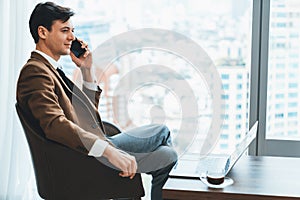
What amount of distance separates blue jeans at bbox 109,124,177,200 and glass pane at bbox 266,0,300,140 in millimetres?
866

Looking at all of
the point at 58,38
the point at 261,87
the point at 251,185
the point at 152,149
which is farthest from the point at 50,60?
the point at 261,87

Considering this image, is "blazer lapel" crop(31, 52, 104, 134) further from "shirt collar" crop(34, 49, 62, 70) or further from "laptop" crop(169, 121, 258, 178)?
"laptop" crop(169, 121, 258, 178)

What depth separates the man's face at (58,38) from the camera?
7.89 feet

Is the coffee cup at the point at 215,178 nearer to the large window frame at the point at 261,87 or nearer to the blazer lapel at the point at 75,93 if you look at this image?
the blazer lapel at the point at 75,93

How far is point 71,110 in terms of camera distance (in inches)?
91.5

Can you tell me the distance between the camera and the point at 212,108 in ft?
10.3

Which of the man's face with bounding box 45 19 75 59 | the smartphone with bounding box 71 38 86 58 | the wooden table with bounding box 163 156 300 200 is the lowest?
the wooden table with bounding box 163 156 300 200

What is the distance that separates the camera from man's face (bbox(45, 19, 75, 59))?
94.7 inches

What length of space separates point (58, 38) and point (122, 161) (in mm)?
649

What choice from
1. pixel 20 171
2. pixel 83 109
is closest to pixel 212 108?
pixel 83 109

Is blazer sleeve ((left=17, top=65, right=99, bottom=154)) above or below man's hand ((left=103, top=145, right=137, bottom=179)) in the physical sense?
above

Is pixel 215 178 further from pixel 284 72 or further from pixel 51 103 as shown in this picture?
pixel 284 72

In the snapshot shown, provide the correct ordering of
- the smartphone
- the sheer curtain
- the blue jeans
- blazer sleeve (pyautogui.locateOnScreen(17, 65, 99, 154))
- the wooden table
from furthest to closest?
the sheer curtain, the smartphone, the blue jeans, blazer sleeve (pyautogui.locateOnScreen(17, 65, 99, 154)), the wooden table

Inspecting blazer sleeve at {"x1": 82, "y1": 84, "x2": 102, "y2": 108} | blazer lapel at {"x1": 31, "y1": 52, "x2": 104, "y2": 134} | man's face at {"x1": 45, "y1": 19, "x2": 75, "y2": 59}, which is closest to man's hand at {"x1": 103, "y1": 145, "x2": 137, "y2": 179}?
blazer lapel at {"x1": 31, "y1": 52, "x2": 104, "y2": 134}
